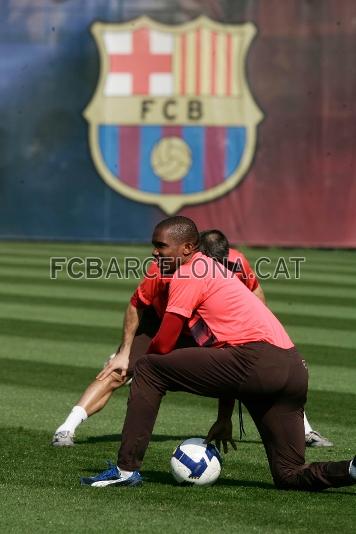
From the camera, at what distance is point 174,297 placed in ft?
22.1

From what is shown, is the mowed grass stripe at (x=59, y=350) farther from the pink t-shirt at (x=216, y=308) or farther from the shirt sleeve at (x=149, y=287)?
the pink t-shirt at (x=216, y=308)

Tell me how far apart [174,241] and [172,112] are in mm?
20638

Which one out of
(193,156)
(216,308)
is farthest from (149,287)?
(193,156)

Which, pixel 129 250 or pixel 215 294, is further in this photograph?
pixel 129 250

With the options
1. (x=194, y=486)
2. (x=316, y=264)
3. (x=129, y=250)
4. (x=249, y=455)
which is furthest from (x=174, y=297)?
(x=129, y=250)

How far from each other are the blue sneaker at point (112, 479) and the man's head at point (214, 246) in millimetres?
2053

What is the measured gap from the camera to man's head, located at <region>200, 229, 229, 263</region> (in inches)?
340

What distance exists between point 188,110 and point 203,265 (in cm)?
2071

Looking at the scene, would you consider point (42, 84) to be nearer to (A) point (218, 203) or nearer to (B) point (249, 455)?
(A) point (218, 203)

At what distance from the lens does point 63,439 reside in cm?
849

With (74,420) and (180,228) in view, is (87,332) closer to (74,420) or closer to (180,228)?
(74,420)

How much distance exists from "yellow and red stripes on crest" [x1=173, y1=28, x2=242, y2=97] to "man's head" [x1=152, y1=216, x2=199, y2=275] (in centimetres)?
2065

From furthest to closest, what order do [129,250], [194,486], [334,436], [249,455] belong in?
1. [129,250]
2. [334,436]
3. [249,455]
4. [194,486]

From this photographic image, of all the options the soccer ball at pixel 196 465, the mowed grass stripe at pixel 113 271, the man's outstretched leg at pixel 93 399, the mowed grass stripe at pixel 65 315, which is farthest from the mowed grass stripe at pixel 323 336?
the soccer ball at pixel 196 465
